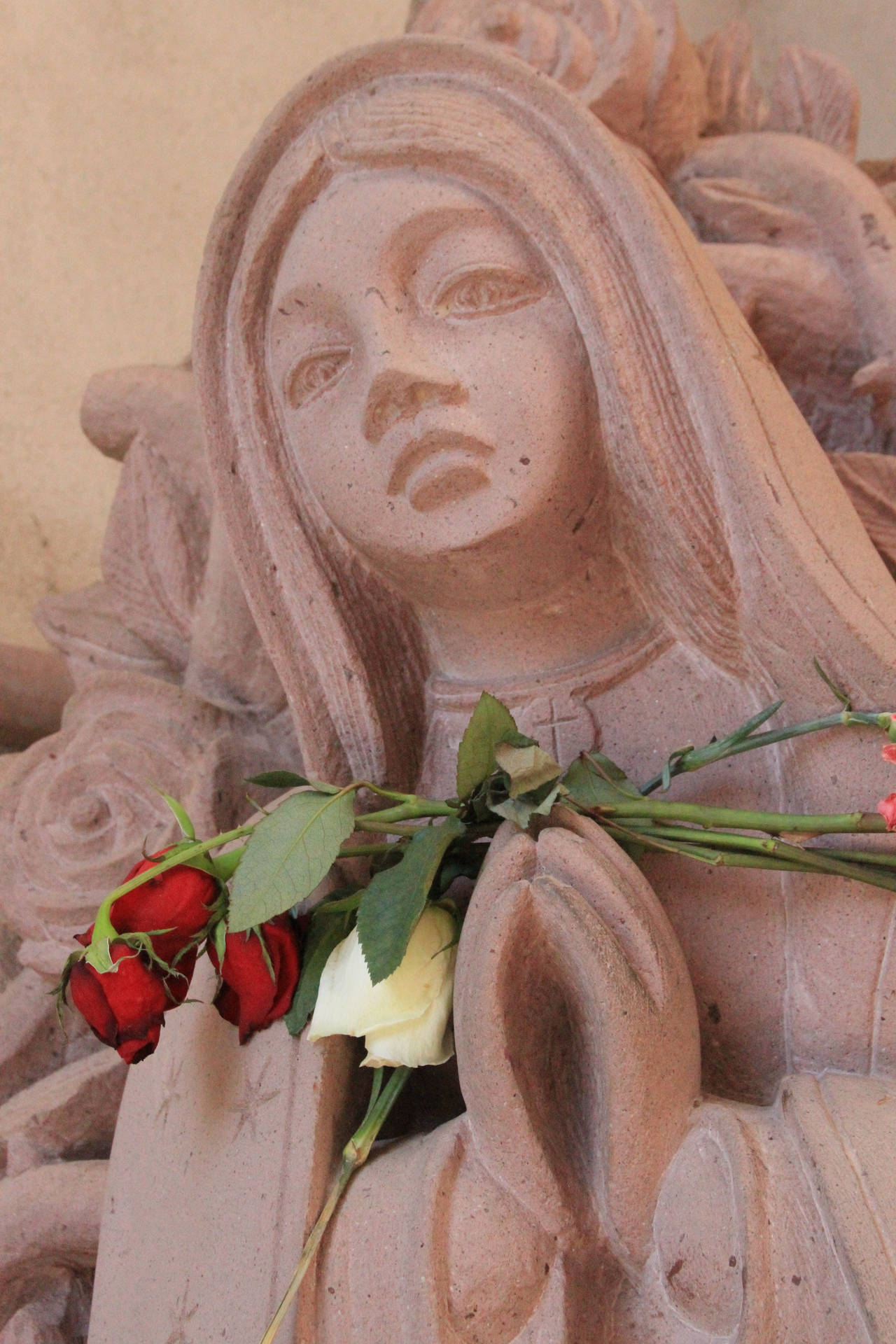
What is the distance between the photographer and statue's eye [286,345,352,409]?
106 centimetres

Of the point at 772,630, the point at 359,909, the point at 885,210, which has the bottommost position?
the point at 359,909

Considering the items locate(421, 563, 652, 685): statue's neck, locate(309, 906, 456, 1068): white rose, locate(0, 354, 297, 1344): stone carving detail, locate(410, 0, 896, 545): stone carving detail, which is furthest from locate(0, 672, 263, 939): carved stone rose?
locate(410, 0, 896, 545): stone carving detail

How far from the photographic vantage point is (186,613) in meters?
1.59

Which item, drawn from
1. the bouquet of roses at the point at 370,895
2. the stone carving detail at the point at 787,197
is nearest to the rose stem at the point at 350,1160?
the bouquet of roses at the point at 370,895

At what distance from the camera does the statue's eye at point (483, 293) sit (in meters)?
1.03

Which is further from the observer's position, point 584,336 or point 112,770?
point 112,770

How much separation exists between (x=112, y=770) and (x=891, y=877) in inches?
32.2

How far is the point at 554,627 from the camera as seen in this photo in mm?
1095

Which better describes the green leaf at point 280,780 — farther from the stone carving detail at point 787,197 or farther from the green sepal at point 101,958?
the stone carving detail at point 787,197

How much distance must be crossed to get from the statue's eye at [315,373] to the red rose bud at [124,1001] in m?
0.50

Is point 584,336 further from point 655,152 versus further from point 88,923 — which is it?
point 88,923

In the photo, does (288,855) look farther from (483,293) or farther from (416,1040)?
(483,293)

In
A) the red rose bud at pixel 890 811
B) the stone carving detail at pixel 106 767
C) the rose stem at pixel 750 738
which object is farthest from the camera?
the stone carving detail at pixel 106 767

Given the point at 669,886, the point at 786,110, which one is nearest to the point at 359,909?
the point at 669,886
